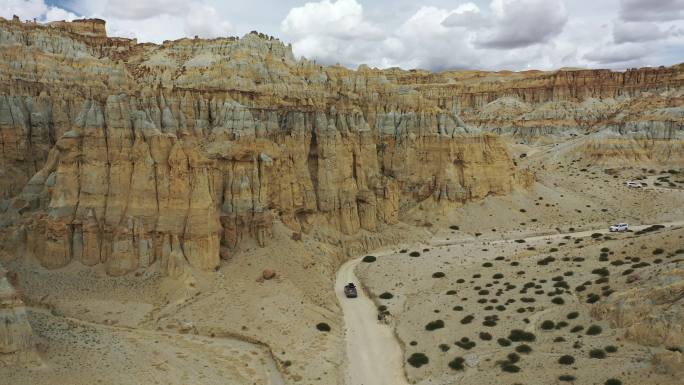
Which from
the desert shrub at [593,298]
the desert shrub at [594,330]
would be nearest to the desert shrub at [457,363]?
the desert shrub at [594,330]

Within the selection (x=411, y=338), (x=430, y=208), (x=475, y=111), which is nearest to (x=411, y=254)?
(x=430, y=208)

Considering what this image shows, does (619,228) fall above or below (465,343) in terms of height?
above

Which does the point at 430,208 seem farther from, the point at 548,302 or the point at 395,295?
the point at 548,302

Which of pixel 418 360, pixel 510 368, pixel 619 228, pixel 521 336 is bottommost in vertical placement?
pixel 418 360

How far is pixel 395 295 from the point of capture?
1817 inches

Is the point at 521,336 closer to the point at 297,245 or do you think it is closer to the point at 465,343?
the point at 465,343

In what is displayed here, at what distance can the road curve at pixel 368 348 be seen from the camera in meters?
33.0

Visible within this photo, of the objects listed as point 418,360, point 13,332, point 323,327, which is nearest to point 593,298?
point 418,360

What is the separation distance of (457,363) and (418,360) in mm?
2694

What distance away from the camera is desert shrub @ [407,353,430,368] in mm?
33594

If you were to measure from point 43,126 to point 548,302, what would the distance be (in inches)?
2140

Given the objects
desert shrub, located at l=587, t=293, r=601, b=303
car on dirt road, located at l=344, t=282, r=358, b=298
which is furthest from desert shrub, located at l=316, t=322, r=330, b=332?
desert shrub, located at l=587, t=293, r=601, b=303

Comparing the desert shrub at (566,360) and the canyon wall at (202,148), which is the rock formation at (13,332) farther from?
the desert shrub at (566,360)

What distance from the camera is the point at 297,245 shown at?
48.9 m
